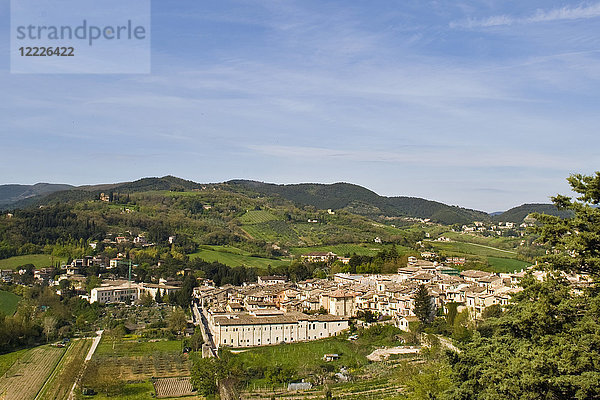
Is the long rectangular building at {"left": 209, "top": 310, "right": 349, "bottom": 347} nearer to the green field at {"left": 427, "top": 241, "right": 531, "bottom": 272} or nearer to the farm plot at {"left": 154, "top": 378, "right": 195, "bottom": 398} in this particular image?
the farm plot at {"left": 154, "top": 378, "right": 195, "bottom": 398}

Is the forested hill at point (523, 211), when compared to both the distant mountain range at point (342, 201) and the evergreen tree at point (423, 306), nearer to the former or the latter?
the distant mountain range at point (342, 201)

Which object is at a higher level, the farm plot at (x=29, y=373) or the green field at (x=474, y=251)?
the green field at (x=474, y=251)

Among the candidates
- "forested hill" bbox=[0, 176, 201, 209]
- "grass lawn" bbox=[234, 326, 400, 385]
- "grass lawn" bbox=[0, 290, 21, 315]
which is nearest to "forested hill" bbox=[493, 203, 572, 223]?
"forested hill" bbox=[0, 176, 201, 209]

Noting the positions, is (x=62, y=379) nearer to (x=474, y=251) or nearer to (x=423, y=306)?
(x=423, y=306)

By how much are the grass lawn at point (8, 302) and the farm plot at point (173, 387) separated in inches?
1004

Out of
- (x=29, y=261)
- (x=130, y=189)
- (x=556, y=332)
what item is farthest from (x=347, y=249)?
(x=130, y=189)

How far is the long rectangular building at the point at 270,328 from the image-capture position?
33656 mm

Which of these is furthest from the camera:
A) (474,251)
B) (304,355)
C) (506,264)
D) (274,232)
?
(274,232)

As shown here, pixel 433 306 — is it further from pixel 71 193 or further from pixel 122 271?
pixel 71 193

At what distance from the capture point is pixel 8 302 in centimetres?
5141

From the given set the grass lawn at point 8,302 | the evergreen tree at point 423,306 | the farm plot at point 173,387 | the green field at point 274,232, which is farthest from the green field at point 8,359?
the green field at point 274,232

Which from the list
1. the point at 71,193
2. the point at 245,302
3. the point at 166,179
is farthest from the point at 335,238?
the point at 166,179

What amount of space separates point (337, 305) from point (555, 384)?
2802 cm

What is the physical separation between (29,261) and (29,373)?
3952 centimetres
